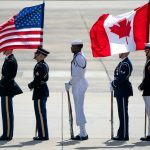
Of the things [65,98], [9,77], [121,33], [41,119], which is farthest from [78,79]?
[65,98]

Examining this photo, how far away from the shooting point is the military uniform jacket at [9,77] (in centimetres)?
1391

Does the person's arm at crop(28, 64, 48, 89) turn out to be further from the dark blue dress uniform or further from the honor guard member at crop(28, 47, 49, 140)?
the dark blue dress uniform

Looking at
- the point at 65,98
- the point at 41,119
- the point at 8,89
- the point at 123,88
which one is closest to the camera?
the point at 123,88

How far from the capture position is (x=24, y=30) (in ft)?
46.1

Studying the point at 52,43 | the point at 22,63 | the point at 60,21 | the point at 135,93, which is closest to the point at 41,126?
the point at 135,93

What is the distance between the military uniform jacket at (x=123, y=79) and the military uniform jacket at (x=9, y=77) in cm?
168

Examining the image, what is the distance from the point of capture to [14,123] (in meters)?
15.2

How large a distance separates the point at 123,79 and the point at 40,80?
137 cm

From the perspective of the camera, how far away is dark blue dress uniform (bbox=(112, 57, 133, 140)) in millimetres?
13695

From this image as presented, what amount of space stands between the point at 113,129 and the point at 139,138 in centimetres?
84

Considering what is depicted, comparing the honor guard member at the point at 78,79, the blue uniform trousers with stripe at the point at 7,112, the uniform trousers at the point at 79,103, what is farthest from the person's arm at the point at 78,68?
the blue uniform trousers with stripe at the point at 7,112

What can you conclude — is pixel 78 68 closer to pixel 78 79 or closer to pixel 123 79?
pixel 78 79

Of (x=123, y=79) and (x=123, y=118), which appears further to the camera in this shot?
(x=123, y=118)

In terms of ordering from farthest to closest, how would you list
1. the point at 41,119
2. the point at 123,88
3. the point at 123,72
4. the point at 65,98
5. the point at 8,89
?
the point at 65,98, the point at 8,89, the point at 41,119, the point at 123,88, the point at 123,72
